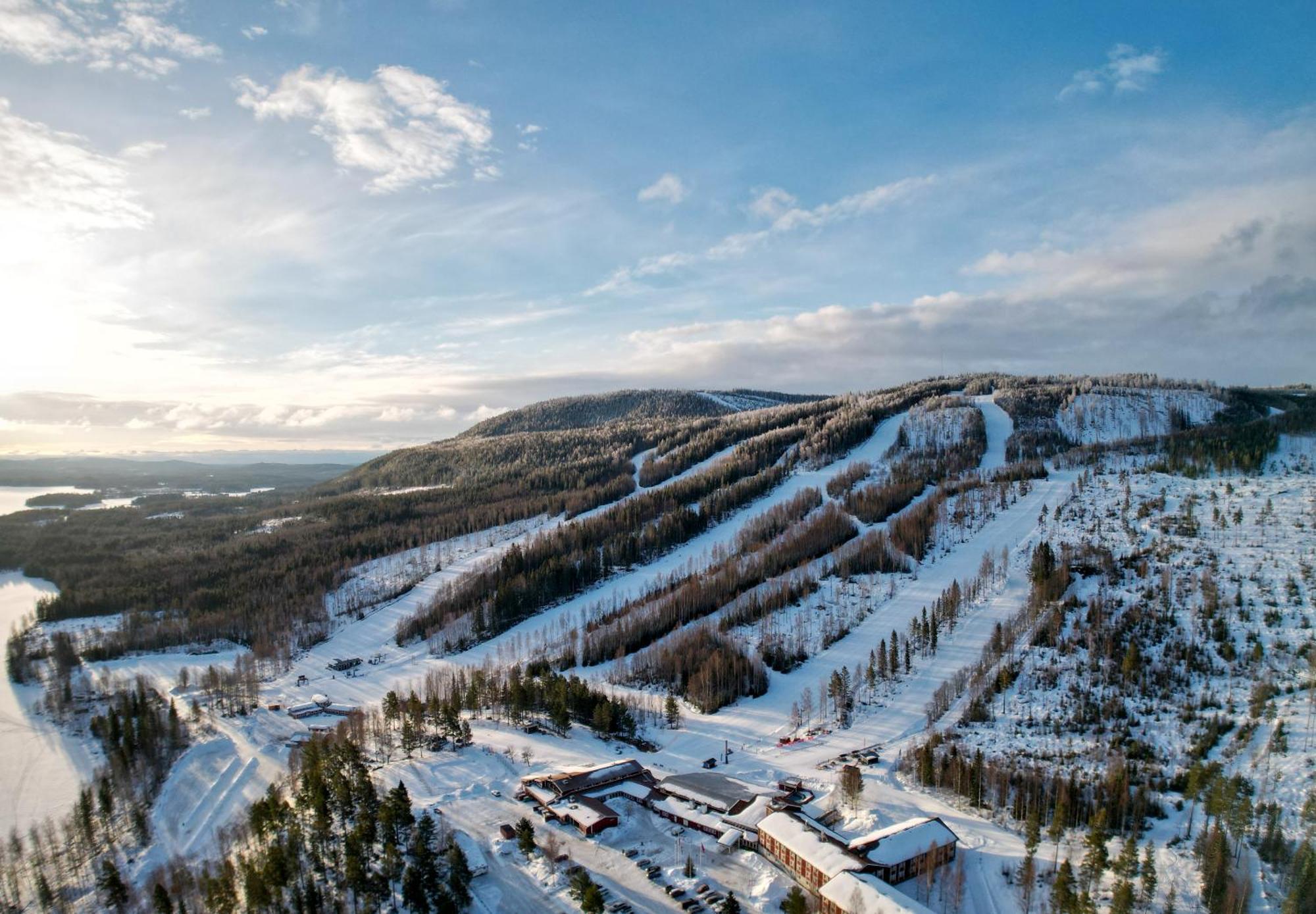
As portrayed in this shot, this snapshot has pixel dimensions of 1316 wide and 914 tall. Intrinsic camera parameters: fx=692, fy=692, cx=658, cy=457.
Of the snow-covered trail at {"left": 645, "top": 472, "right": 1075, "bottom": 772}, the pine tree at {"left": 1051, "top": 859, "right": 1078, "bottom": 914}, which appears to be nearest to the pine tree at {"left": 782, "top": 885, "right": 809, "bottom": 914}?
the pine tree at {"left": 1051, "top": 859, "right": 1078, "bottom": 914}

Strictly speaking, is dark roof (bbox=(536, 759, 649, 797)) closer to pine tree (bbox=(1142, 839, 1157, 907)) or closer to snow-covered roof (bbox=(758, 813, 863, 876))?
snow-covered roof (bbox=(758, 813, 863, 876))

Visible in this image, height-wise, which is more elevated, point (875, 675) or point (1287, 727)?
point (1287, 727)

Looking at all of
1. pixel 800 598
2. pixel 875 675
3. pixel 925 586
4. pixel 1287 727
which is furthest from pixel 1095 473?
pixel 1287 727

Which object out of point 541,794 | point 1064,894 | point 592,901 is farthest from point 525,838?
point 1064,894

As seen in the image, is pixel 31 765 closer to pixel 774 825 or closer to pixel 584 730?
pixel 584 730

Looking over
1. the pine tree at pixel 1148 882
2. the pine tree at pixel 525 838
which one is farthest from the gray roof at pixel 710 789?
the pine tree at pixel 1148 882

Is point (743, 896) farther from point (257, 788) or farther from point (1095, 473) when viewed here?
point (1095, 473)

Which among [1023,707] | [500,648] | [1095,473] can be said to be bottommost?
[500,648]

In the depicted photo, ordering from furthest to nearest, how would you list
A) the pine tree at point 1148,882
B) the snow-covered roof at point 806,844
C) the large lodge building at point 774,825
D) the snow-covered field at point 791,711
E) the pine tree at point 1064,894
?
the snow-covered field at point 791,711 → the snow-covered roof at point 806,844 → the large lodge building at point 774,825 → the pine tree at point 1148,882 → the pine tree at point 1064,894

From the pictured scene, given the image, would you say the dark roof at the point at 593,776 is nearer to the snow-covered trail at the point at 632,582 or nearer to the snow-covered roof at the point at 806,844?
the snow-covered roof at the point at 806,844
